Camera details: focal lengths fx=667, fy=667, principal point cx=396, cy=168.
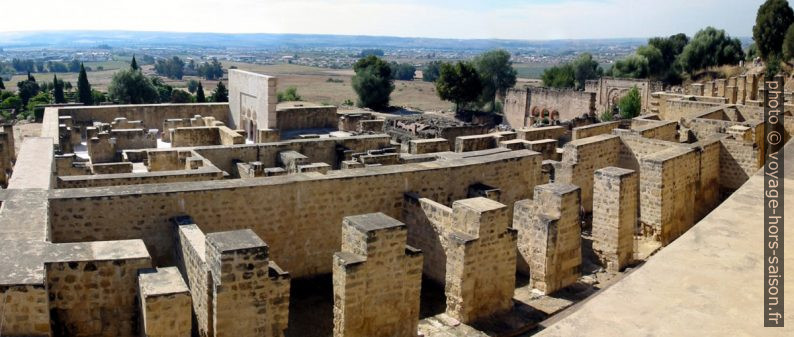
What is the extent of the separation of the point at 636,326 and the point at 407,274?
4.74 m

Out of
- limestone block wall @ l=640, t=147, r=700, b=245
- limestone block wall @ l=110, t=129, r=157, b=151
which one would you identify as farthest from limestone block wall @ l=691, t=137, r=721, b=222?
limestone block wall @ l=110, t=129, r=157, b=151

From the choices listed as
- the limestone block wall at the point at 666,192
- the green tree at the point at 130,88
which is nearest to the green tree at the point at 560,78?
the green tree at the point at 130,88

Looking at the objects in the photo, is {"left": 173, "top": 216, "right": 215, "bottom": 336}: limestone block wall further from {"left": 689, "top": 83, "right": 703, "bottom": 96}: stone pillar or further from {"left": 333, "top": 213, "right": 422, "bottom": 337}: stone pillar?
{"left": 689, "top": 83, "right": 703, "bottom": 96}: stone pillar

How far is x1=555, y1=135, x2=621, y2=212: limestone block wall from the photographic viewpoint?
529 inches

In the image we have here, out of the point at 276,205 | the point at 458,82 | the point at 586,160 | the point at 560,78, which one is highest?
the point at 560,78

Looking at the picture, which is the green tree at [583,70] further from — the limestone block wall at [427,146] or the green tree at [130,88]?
the limestone block wall at [427,146]

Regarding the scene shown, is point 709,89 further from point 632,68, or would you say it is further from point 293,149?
point 632,68

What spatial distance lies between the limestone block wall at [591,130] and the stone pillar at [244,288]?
1098 centimetres

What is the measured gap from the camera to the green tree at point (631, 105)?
1447 inches

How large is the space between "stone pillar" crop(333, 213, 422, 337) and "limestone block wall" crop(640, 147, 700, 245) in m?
5.56

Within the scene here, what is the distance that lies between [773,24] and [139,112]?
38.3 m

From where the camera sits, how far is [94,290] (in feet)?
22.6

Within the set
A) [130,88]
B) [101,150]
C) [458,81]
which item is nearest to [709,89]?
[101,150]

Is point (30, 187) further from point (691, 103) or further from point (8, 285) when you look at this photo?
point (691, 103)
